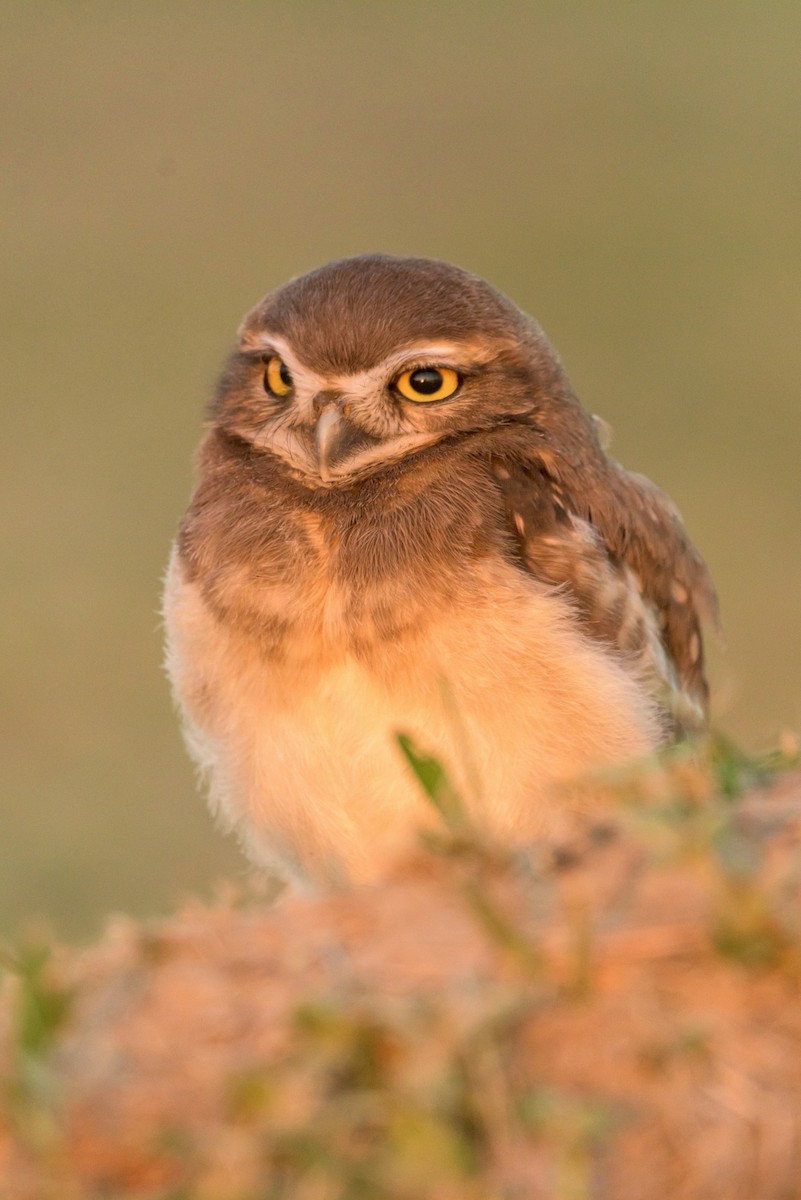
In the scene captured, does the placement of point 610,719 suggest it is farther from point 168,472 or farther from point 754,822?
point 168,472

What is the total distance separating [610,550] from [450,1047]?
9.12 ft

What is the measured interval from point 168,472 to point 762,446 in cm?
657

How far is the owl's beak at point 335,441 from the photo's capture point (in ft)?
15.1

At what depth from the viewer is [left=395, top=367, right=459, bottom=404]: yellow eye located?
15.7 ft

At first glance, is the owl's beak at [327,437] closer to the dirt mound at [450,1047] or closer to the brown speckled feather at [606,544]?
the brown speckled feather at [606,544]

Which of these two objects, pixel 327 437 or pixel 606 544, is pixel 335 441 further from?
pixel 606 544

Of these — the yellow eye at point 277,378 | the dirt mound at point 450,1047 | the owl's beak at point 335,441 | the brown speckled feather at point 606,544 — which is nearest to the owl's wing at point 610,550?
the brown speckled feather at point 606,544

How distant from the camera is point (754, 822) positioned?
8.70 feet

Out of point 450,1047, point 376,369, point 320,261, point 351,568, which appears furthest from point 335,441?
point 320,261

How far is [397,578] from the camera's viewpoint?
4434mm

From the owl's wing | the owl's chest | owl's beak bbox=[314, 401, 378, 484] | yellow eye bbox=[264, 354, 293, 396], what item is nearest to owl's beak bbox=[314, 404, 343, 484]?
owl's beak bbox=[314, 401, 378, 484]

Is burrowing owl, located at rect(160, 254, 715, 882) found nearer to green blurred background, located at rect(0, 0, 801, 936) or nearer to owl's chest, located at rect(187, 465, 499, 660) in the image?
owl's chest, located at rect(187, 465, 499, 660)

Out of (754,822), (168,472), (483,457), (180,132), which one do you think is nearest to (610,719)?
(483,457)

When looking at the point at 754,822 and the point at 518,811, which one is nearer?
the point at 754,822
